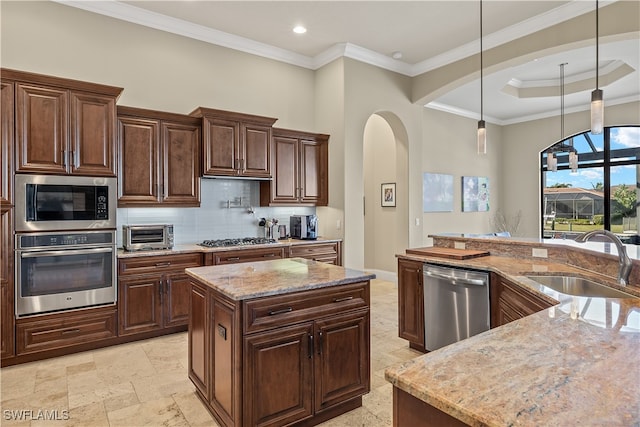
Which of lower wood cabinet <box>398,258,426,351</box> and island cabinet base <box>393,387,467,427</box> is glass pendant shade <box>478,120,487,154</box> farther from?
island cabinet base <box>393,387,467,427</box>

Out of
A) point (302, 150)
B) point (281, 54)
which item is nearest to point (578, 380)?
point (302, 150)

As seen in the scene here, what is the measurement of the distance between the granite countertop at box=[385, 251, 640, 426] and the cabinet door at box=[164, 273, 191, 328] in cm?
330

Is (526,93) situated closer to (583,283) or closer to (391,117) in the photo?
(391,117)

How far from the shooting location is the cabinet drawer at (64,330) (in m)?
3.17

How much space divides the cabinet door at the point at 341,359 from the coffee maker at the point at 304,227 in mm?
2689

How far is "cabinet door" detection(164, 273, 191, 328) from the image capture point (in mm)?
3838

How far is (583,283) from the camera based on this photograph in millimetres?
2379

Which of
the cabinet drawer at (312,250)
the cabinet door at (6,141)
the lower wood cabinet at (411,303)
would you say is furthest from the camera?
the cabinet drawer at (312,250)

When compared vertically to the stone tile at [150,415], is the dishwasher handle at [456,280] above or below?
above

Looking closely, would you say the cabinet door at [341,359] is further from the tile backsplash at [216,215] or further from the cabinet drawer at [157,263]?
the tile backsplash at [216,215]

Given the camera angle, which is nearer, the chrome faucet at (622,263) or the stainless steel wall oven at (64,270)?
the chrome faucet at (622,263)

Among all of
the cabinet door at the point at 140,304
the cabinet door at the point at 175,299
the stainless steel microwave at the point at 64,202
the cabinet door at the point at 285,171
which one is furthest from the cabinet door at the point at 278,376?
the cabinet door at the point at 285,171

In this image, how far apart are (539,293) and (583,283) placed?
65 cm

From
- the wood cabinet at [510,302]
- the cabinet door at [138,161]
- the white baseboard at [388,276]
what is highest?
the cabinet door at [138,161]
